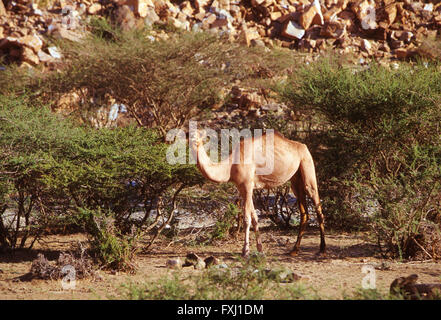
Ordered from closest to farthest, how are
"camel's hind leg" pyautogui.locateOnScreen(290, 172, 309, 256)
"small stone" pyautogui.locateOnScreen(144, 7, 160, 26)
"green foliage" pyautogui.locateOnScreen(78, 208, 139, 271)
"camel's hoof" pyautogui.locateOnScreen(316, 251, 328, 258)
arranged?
"green foliage" pyautogui.locateOnScreen(78, 208, 139, 271) < "camel's hoof" pyautogui.locateOnScreen(316, 251, 328, 258) < "camel's hind leg" pyautogui.locateOnScreen(290, 172, 309, 256) < "small stone" pyautogui.locateOnScreen(144, 7, 160, 26)

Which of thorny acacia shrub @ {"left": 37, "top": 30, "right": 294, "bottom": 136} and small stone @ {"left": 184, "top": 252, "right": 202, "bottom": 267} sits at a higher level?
thorny acacia shrub @ {"left": 37, "top": 30, "right": 294, "bottom": 136}

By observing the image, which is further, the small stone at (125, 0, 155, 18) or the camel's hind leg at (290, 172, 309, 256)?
the small stone at (125, 0, 155, 18)

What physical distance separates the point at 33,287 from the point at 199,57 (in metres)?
11.7

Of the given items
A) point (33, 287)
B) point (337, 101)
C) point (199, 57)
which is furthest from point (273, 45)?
point (33, 287)

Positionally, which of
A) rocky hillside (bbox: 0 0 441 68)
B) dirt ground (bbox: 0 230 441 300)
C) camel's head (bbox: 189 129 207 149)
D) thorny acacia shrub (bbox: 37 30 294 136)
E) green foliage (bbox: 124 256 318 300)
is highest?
rocky hillside (bbox: 0 0 441 68)

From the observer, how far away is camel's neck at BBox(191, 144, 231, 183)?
24.0 feet

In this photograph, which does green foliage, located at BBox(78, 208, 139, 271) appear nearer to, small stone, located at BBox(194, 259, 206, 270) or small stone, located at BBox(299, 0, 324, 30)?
small stone, located at BBox(194, 259, 206, 270)

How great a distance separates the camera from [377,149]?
385 inches

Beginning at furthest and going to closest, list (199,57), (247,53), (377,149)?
1. (247,53)
2. (199,57)
3. (377,149)

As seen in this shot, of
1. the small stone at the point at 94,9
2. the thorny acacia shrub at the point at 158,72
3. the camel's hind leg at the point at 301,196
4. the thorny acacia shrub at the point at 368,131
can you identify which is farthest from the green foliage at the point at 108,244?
the small stone at the point at 94,9

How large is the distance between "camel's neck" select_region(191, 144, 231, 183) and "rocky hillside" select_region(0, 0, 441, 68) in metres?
18.4

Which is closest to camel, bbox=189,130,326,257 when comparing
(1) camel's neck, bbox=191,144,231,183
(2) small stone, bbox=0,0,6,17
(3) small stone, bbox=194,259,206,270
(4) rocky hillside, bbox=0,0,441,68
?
(1) camel's neck, bbox=191,144,231,183

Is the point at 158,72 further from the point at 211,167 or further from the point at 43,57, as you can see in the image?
the point at 43,57
